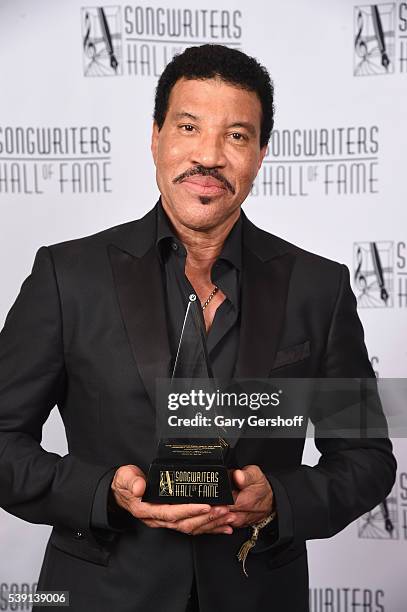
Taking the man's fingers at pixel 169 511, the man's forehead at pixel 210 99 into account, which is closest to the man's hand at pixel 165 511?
the man's fingers at pixel 169 511

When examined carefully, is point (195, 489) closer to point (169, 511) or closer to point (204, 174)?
point (169, 511)

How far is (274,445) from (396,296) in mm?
625

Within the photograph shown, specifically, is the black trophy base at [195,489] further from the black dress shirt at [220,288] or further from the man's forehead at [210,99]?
the man's forehead at [210,99]

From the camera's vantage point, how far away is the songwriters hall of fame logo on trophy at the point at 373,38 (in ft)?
5.80

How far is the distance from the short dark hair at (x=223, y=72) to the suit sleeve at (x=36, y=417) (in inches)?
13.4

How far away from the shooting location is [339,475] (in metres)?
1.32

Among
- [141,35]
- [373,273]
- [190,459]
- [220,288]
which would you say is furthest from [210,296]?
[141,35]

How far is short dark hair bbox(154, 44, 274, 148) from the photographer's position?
4.25ft

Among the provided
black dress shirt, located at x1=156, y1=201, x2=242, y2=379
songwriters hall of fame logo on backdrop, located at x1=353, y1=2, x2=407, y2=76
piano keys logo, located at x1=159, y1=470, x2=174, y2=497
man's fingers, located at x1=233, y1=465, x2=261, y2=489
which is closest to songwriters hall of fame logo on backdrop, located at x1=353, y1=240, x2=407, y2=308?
songwriters hall of fame logo on backdrop, located at x1=353, y1=2, x2=407, y2=76

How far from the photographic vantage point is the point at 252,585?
1.27 metres

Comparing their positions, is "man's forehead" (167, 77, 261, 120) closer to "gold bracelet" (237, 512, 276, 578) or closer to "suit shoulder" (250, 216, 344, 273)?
"suit shoulder" (250, 216, 344, 273)

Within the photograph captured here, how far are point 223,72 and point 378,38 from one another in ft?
2.00

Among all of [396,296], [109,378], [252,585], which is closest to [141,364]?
[109,378]

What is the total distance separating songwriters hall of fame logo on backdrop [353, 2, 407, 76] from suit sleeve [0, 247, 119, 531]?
0.85 meters
